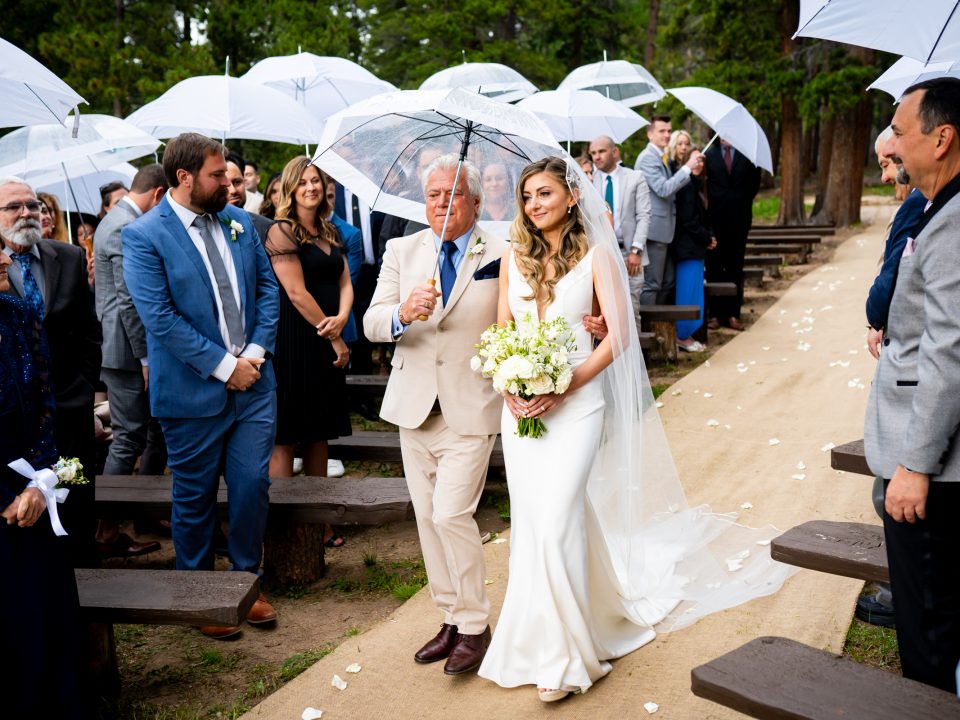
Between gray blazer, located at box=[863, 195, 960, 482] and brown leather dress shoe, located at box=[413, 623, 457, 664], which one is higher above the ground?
gray blazer, located at box=[863, 195, 960, 482]

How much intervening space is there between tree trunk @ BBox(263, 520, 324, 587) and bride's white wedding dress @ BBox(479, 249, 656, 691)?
1.75 meters

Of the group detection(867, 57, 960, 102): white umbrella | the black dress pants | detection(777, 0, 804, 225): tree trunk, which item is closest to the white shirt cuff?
the black dress pants

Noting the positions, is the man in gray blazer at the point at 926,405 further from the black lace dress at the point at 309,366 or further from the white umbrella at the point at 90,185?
the white umbrella at the point at 90,185

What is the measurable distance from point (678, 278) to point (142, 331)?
20.2 ft

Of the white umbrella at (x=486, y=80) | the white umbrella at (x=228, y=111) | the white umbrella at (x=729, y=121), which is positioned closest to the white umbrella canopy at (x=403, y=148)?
the white umbrella at (x=228, y=111)

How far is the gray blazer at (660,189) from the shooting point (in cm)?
958

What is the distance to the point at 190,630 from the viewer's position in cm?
512

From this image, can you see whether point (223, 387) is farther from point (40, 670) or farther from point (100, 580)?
point (40, 670)

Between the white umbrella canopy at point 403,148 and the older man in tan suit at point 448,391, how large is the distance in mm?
369

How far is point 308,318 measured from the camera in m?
6.04

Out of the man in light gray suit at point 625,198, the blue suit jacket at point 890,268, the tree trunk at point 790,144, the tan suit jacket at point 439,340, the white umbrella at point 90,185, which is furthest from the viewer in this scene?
the tree trunk at point 790,144

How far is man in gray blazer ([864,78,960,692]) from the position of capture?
2803 millimetres

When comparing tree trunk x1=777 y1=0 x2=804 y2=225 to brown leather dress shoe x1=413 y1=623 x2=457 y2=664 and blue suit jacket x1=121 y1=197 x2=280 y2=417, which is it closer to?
blue suit jacket x1=121 y1=197 x2=280 y2=417

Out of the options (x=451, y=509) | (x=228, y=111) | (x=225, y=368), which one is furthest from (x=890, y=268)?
(x=228, y=111)
